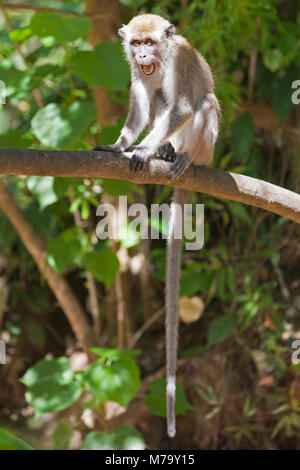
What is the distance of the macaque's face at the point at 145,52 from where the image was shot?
3.39 metres

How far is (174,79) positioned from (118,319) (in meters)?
2.34

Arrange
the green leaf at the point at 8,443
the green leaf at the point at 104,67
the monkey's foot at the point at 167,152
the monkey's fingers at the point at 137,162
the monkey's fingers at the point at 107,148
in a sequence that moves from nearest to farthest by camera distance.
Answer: the monkey's fingers at the point at 137,162 → the monkey's fingers at the point at 107,148 → the monkey's foot at the point at 167,152 → the green leaf at the point at 8,443 → the green leaf at the point at 104,67

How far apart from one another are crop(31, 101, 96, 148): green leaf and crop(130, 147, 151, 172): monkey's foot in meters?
1.01

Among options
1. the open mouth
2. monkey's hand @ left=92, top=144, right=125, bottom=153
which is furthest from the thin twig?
monkey's hand @ left=92, top=144, right=125, bottom=153

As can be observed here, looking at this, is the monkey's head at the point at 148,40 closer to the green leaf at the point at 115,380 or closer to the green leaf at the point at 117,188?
the green leaf at the point at 117,188

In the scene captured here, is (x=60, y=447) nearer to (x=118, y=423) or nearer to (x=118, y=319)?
(x=118, y=423)

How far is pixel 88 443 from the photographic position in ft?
13.8

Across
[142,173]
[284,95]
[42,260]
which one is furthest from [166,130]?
[284,95]

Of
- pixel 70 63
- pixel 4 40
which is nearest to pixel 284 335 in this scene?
pixel 70 63

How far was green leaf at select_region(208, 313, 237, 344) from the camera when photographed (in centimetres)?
491

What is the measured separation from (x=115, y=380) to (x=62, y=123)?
1.70 m

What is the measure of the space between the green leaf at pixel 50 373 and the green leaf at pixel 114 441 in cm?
44

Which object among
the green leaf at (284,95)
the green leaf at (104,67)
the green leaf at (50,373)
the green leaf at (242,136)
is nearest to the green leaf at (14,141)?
the green leaf at (104,67)

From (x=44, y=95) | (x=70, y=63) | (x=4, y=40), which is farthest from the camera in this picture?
(x=44, y=95)
